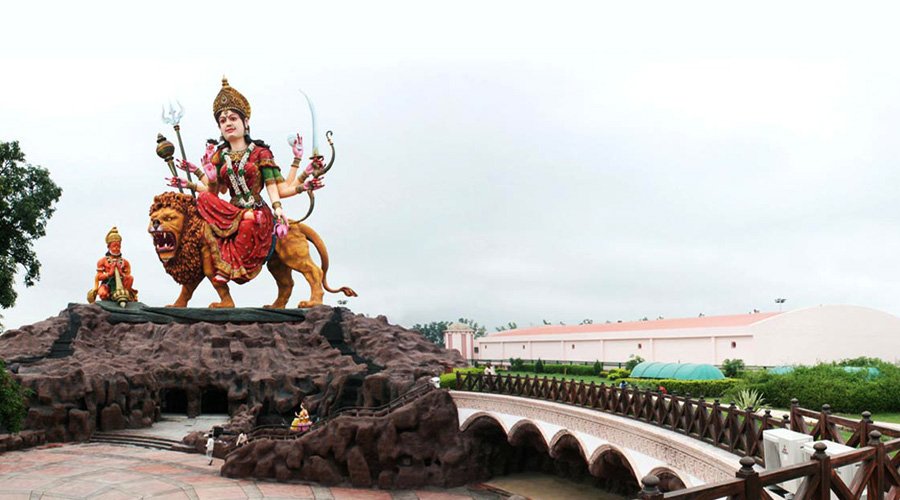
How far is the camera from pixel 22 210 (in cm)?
2598

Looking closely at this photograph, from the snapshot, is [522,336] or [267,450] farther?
[522,336]

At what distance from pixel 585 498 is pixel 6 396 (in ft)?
56.7

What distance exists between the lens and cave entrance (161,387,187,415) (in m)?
29.2

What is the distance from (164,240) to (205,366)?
277 inches

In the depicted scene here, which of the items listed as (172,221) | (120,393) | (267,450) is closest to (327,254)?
(172,221)

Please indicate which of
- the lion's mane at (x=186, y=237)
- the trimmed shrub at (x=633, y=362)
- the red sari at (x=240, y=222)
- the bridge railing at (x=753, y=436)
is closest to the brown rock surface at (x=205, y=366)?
the lion's mane at (x=186, y=237)

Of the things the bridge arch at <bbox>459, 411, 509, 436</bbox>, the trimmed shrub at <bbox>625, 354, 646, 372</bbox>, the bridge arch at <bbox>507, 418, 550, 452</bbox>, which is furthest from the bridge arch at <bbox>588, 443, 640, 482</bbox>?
the trimmed shrub at <bbox>625, 354, 646, 372</bbox>

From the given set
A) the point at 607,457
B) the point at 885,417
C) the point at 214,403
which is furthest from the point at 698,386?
the point at 214,403

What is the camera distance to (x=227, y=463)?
68.1 ft

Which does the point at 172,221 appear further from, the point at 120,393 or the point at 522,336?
the point at 522,336

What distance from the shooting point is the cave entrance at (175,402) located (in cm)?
2919

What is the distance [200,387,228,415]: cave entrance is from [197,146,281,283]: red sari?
5491 mm

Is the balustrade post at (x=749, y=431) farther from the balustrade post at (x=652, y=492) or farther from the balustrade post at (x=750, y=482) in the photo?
the balustrade post at (x=652, y=492)

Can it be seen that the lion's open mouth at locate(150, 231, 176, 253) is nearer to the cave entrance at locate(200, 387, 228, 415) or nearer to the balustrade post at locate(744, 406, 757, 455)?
the cave entrance at locate(200, 387, 228, 415)
